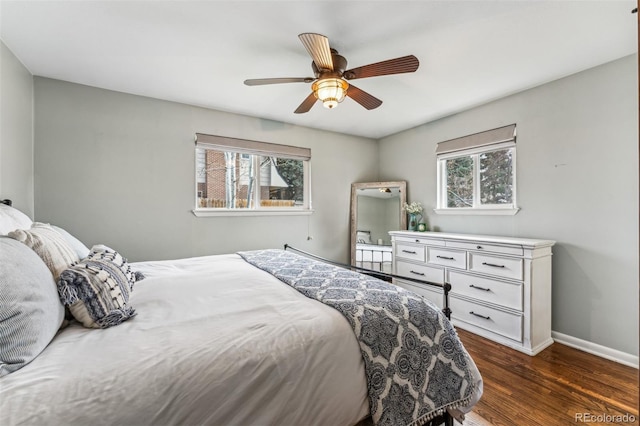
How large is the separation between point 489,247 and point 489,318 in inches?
26.9

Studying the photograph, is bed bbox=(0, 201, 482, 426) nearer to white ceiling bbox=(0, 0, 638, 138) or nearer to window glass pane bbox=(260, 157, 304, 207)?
white ceiling bbox=(0, 0, 638, 138)

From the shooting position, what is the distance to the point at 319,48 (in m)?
1.57

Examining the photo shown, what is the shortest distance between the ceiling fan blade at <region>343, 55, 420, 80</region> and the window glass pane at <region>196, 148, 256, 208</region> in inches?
80.6

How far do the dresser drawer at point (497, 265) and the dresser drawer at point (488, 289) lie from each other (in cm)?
7

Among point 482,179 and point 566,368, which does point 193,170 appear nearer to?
point 482,179

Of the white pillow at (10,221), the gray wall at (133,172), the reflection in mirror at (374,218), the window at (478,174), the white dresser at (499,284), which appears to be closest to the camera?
the white pillow at (10,221)

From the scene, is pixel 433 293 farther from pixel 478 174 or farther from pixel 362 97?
pixel 362 97

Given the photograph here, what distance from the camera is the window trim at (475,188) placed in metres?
2.80

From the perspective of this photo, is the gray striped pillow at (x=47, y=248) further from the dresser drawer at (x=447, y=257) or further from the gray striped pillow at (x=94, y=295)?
the dresser drawer at (x=447, y=257)

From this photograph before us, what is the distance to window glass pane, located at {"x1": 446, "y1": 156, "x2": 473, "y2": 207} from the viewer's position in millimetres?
3266

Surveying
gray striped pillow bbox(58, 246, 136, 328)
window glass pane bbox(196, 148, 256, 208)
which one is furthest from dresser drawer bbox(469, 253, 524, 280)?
gray striped pillow bbox(58, 246, 136, 328)

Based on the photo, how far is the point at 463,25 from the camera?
175 cm

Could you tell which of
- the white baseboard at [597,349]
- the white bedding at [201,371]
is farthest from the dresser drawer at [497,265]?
the white bedding at [201,371]

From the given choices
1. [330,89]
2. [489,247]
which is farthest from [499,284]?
[330,89]
